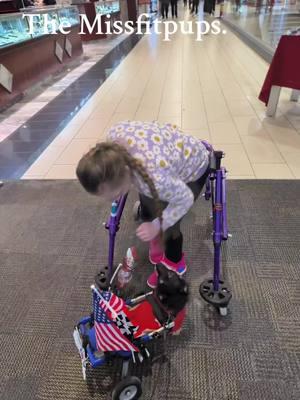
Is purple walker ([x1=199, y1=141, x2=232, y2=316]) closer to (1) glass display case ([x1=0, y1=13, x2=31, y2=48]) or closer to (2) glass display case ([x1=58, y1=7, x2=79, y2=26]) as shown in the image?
(1) glass display case ([x1=0, y1=13, x2=31, y2=48])

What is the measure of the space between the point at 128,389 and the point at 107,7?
390 inches

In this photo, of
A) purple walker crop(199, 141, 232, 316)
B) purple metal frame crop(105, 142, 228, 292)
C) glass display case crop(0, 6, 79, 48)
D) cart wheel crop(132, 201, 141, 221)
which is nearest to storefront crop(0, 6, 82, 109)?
glass display case crop(0, 6, 79, 48)

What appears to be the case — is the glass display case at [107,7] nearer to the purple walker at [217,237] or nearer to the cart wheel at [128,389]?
the purple walker at [217,237]

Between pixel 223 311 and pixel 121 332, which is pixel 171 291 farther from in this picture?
pixel 223 311

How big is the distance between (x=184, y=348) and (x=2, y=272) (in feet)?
3.22

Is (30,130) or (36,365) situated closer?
(36,365)

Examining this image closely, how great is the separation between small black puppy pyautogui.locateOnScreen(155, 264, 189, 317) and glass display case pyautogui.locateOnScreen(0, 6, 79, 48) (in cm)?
388

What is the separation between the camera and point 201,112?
3463 mm

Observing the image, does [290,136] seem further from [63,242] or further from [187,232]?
[63,242]

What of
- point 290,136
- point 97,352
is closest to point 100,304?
point 97,352

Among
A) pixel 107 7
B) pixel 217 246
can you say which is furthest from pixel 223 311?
pixel 107 7

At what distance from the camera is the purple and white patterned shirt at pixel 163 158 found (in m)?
0.95

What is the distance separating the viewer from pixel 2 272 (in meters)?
1.59

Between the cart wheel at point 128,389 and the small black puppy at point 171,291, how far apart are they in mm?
245
